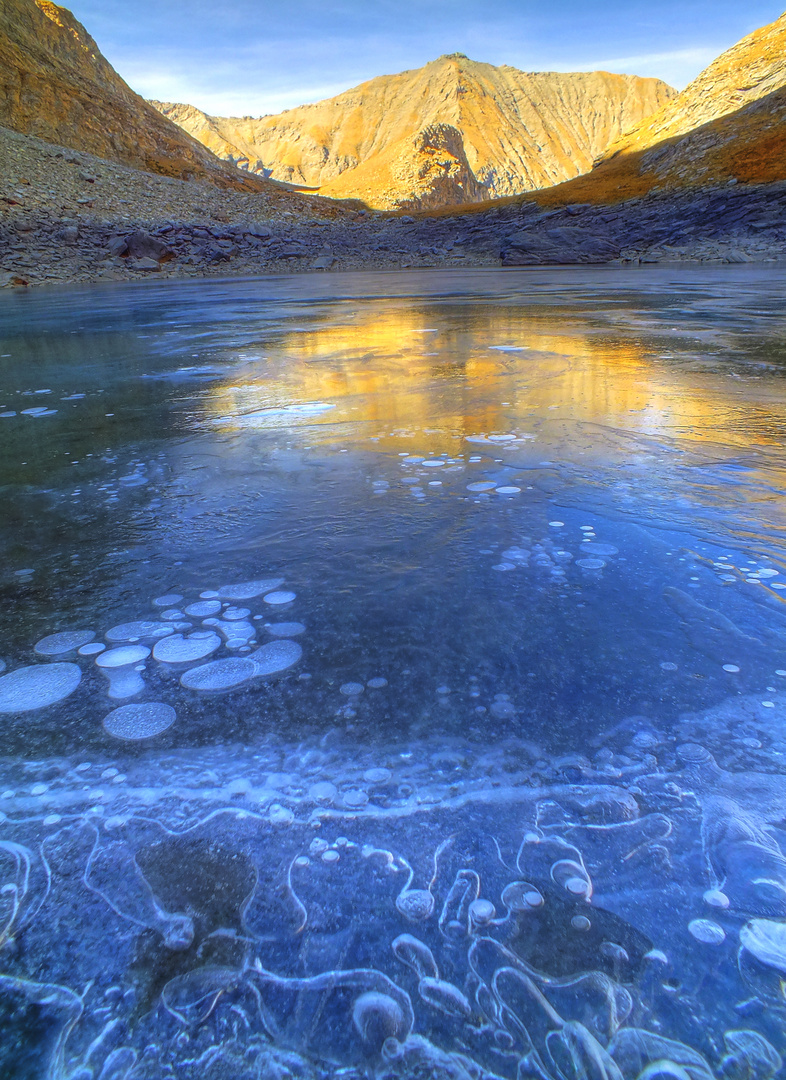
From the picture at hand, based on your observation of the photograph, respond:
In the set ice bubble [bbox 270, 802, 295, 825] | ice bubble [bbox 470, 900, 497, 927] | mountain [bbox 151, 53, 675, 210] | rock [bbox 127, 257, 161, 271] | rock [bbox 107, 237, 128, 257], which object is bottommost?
ice bubble [bbox 470, 900, 497, 927]

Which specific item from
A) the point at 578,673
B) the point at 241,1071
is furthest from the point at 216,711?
the point at 578,673

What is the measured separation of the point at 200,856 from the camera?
852mm

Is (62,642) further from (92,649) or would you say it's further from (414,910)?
(414,910)

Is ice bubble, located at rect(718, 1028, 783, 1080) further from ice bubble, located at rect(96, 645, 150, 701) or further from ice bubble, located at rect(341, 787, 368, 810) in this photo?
ice bubble, located at rect(96, 645, 150, 701)

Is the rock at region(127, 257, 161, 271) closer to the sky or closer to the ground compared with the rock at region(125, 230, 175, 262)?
closer to the ground

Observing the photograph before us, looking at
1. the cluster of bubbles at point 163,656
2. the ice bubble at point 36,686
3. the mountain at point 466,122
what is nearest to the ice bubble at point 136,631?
the cluster of bubbles at point 163,656

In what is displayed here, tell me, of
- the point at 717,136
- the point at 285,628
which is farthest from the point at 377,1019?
the point at 717,136

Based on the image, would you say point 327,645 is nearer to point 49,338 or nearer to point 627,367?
point 627,367

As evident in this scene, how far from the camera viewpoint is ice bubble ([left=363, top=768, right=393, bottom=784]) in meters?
0.95

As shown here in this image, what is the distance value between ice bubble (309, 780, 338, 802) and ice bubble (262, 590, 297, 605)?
56 centimetres

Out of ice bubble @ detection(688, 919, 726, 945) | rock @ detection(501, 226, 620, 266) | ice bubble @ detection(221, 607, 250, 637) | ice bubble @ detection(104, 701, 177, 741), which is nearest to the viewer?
ice bubble @ detection(688, 919, 726, 945)

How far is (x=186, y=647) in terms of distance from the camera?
1.29 m

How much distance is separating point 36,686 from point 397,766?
0.75 meters

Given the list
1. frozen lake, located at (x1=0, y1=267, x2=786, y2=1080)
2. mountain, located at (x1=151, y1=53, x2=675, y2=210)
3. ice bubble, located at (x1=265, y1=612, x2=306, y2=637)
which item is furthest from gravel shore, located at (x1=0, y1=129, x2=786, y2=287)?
mountain, located at (x1=151, y1=53, x2=675, y2=210)
